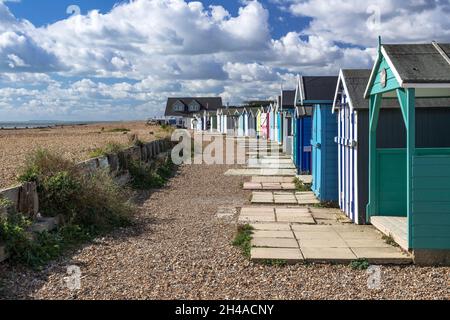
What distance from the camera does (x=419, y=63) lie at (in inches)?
251

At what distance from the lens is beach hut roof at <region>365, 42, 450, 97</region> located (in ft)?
19.8

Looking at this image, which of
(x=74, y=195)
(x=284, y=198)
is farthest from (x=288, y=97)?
(x=74, y=195)

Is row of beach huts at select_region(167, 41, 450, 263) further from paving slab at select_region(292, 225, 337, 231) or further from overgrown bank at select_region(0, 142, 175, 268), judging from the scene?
overgrown bank at select_region(0, 142, 175, 268)

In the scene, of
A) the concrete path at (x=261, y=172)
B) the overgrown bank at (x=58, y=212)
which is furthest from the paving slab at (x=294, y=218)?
the concrete path at (x=261, y=172)

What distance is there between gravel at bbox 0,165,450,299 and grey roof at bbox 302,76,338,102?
22.0 feet

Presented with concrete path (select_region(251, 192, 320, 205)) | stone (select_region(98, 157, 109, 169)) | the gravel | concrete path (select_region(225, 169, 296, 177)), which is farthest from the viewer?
concrete path (select_region(225, 169, 296, 177))

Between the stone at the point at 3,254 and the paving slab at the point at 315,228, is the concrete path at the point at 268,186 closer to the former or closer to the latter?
the paving slab at the point at 315,228

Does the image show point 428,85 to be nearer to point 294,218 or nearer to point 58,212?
point 294,218

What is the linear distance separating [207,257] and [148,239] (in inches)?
51.7

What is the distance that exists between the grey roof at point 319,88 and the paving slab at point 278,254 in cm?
705

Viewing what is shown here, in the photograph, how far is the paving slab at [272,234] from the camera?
25.3 ft

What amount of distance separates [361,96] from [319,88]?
225 inches

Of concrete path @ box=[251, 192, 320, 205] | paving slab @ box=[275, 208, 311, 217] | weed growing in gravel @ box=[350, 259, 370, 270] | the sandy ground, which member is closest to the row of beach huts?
concrete path @ box=[251, 192, 320, 205]
